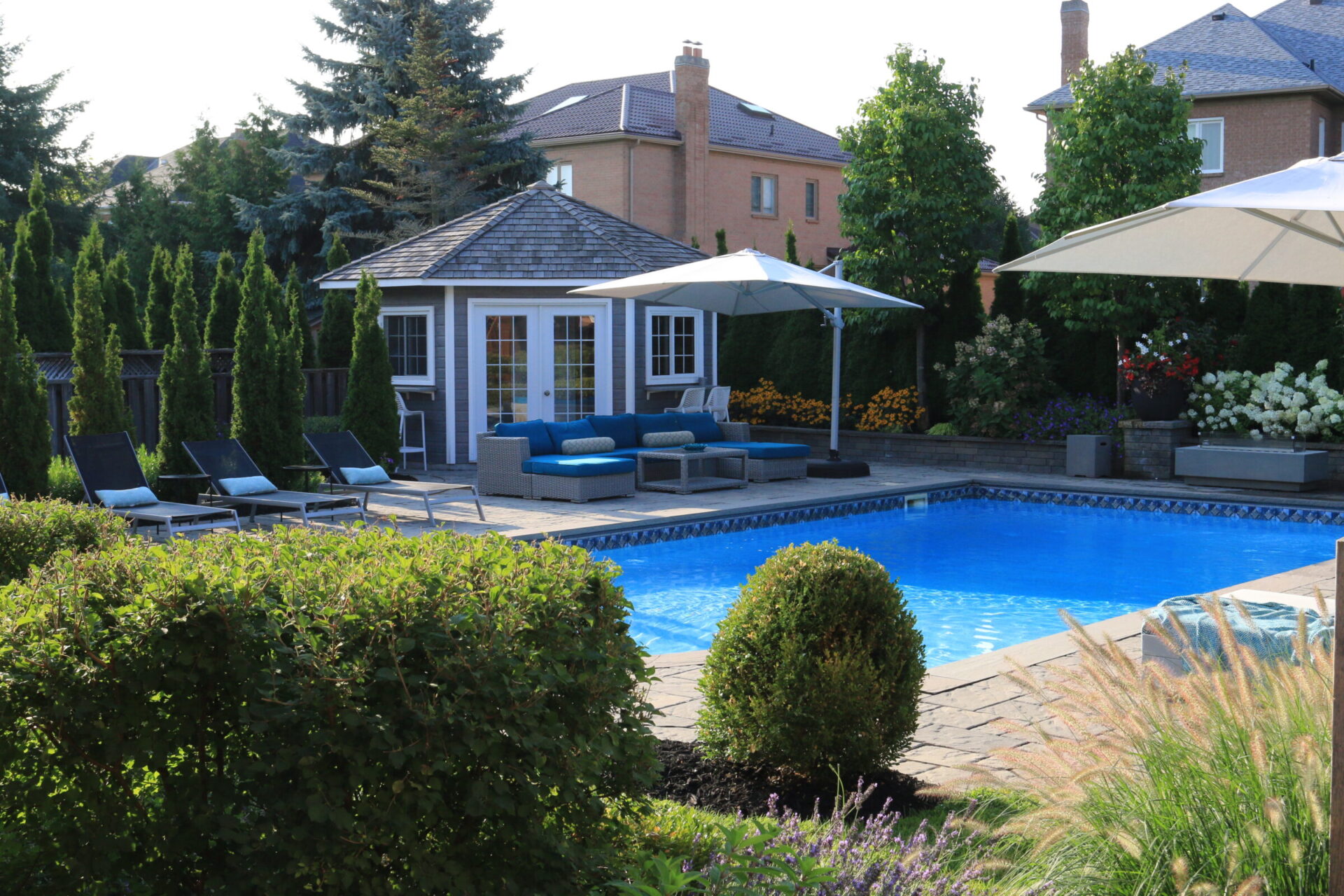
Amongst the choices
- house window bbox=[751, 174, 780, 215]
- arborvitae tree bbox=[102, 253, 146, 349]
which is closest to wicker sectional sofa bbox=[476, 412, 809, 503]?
arborvitae tree bbox=[102, 253, 146, 349]

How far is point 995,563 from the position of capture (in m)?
11.5

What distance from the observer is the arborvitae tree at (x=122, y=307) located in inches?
685

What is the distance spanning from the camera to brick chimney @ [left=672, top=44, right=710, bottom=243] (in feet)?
107

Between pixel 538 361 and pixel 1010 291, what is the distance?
262 inches

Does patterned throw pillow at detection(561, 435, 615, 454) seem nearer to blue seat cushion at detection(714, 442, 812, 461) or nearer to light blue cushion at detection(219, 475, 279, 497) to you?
blue seat cushion at detection(714, 442, 812, 461)

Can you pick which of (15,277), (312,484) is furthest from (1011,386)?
(15,277)

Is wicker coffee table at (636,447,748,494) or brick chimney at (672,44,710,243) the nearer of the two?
wicker coffee table at (636,447,748,494)

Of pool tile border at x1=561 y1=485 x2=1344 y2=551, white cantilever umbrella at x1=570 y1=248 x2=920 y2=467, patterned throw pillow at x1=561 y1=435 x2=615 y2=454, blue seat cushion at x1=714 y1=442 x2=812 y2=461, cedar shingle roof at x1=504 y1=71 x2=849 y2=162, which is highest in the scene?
cedar shingle roof at x1=504 y1=71 x2=849 y2=162

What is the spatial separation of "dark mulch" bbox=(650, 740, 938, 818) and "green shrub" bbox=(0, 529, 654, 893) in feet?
5.60

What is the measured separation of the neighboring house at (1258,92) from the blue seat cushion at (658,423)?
52.3 feet

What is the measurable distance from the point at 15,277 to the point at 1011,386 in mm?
13093

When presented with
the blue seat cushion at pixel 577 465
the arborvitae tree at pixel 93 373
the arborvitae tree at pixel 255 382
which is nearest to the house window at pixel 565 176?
the blue seat cushion at pixel 577 465

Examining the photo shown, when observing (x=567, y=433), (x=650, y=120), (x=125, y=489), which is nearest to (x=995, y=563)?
(x=567, y=433)

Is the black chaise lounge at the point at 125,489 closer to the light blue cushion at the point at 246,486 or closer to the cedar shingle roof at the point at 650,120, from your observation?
the light blue cushion at the point at 246,486
